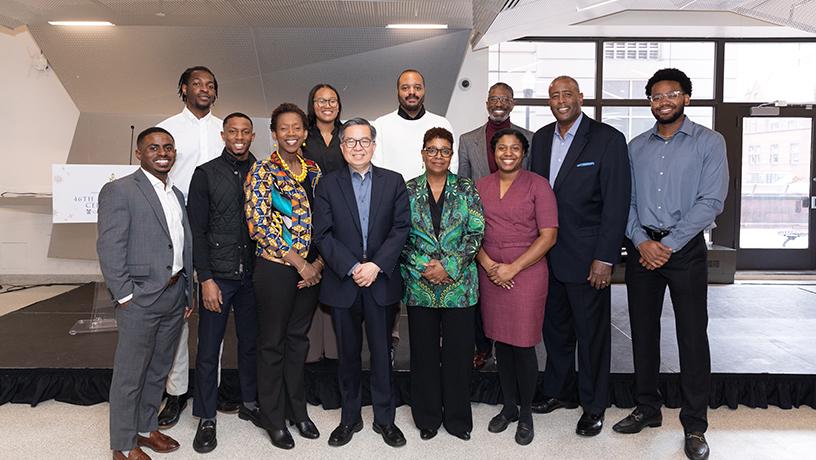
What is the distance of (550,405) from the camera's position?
3393 millimetres

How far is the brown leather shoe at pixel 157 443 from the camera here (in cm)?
290

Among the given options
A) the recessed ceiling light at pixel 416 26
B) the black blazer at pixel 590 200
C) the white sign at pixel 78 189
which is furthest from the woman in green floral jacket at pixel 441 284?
the recessed ceiling light at pixel 416 26

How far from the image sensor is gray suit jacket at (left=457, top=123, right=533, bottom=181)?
374 cm

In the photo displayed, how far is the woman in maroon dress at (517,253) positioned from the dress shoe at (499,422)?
128mm

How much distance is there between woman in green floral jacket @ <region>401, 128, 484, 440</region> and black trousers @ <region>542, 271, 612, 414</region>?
0.55 m

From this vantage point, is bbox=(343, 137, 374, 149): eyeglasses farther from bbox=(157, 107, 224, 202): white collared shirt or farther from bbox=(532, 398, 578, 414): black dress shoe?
bbox=(532, 398, 578, 414): black dress shoe

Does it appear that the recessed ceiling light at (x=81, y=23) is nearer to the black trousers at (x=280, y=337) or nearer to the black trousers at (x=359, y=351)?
the black trousers at (x=280, y=337)

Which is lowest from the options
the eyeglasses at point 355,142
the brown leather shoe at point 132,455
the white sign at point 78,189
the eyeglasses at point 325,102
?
the brown leather shoe at point 132,455

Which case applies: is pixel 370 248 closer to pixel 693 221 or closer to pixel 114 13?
pixel 693 221

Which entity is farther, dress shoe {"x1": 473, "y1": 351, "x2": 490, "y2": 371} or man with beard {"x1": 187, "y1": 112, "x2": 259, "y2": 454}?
dress shoe {"x1": 473, "y1": 351, "x2": 490, "y2": 371}

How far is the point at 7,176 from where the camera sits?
7320mm

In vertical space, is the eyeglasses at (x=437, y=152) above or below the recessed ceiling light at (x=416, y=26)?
below

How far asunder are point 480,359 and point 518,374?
71 cm

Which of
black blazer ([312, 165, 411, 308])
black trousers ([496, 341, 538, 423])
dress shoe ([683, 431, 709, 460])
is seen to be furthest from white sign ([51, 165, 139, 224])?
dress shoe ([683, 431, 709, 460])
